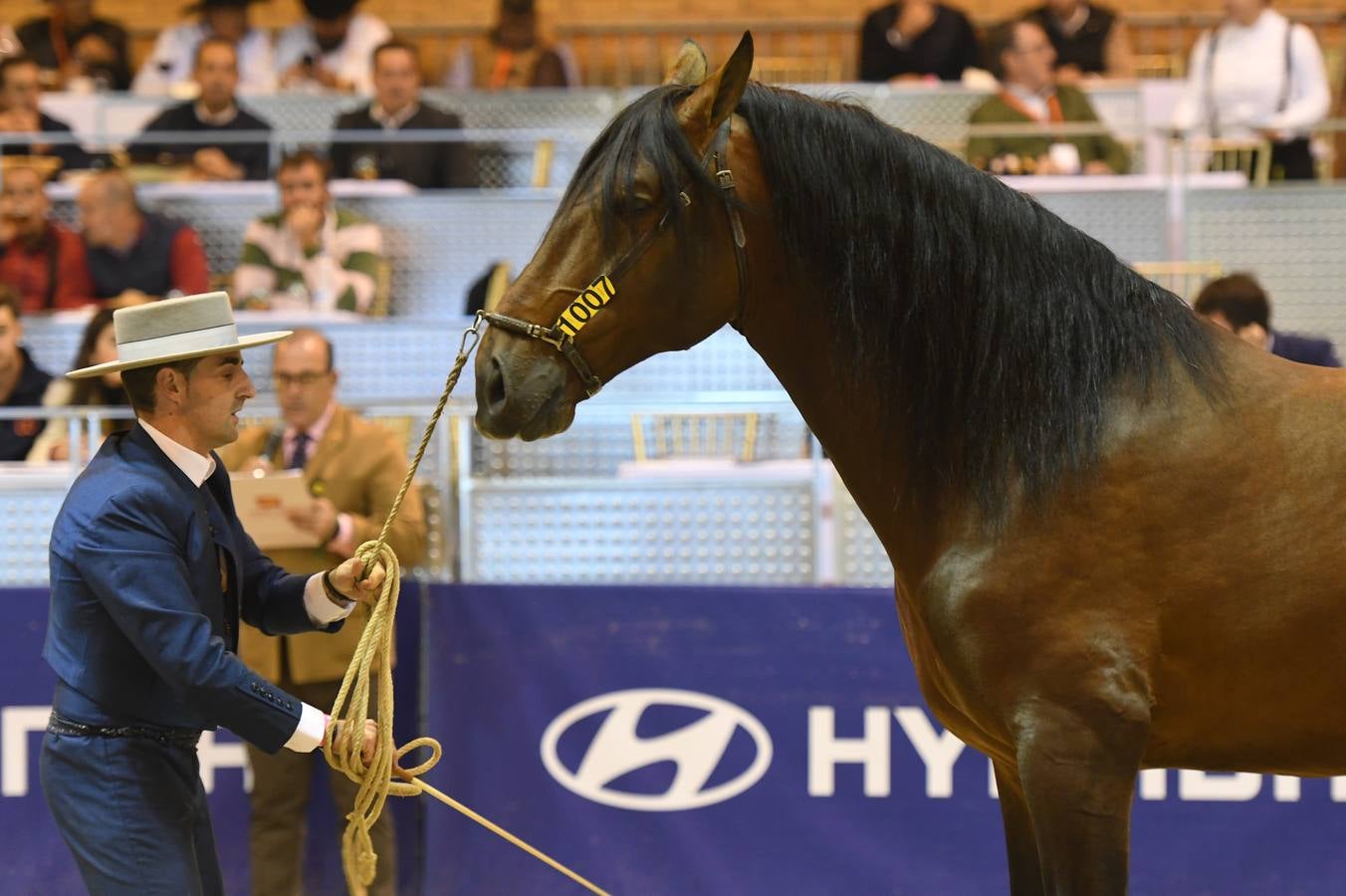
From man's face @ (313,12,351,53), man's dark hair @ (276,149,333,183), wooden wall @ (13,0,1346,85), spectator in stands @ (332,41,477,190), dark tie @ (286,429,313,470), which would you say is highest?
wooden wall @ (13,0,1346,85)

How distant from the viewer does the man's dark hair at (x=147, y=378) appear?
3.04m

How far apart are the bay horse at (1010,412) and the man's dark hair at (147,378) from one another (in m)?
0.65

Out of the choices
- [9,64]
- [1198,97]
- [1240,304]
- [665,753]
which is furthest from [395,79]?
[1240,304]

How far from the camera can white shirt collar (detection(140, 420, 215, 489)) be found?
10.1ft

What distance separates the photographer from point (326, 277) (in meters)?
8.37

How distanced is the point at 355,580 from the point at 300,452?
7.97 ft

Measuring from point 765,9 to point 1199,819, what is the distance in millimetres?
9371

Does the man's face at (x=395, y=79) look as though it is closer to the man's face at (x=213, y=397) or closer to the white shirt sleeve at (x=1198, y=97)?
the white shirt sleeve at (x=1198, y=97)

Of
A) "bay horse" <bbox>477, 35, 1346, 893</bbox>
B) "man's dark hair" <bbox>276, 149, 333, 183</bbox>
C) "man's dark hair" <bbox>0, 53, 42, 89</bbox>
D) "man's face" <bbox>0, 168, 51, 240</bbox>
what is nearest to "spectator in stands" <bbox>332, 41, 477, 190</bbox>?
"man's dark hair" <bbox>276, 149, 333, 183</bbox>

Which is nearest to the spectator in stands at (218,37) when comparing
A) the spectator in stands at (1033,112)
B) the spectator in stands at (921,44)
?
the spectator in stands at (921,44)

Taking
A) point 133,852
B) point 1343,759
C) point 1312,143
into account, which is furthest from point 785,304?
point 1312,143

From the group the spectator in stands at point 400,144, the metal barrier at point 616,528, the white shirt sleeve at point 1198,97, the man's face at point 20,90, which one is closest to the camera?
the metal barrier at point 616,528

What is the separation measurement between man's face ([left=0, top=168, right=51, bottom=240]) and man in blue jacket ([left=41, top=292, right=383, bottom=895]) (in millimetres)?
5920

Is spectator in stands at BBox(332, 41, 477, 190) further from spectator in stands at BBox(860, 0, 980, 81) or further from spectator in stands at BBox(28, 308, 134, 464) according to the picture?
spectator in stands at BBox(28, 308, 134, 464)
